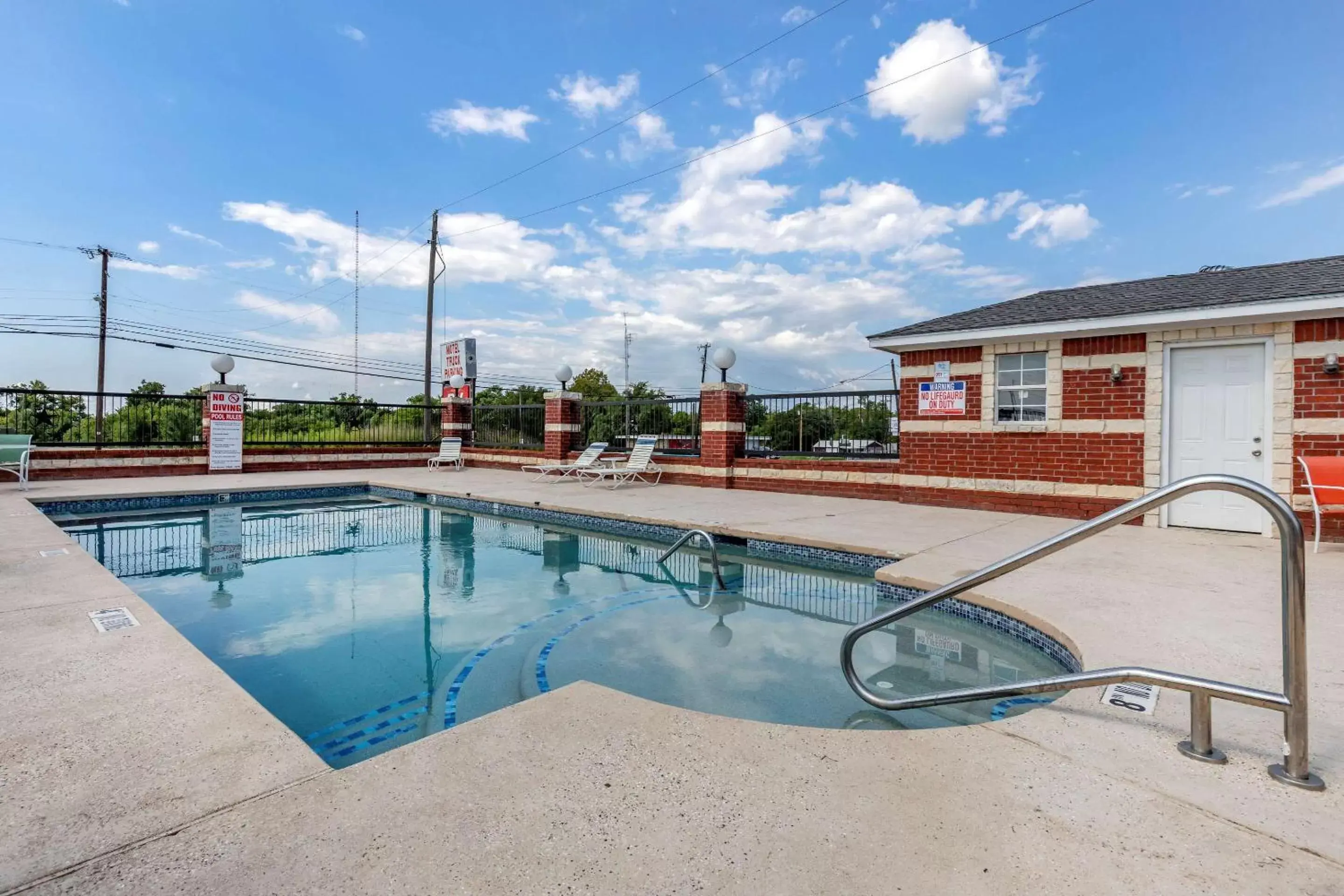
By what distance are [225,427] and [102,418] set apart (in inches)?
124

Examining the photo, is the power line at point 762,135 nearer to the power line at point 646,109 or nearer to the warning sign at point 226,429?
the power line at point 646,109

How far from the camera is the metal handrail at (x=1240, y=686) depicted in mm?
1925

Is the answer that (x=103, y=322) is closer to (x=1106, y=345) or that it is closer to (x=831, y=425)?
(x=831, y=425)

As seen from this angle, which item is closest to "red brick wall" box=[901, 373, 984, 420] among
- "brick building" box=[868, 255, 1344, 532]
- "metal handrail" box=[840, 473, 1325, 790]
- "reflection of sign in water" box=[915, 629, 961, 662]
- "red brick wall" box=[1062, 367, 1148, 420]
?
"brick building" box=[868, 255, 1344, 532]

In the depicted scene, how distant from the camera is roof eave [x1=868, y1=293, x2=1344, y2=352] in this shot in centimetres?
662

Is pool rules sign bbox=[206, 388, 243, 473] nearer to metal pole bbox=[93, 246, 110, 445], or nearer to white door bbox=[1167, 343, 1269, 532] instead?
white door bbox=[1167, 343, 1269, 532]

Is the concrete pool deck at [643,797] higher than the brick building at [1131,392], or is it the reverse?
the brick building at [1131,392]

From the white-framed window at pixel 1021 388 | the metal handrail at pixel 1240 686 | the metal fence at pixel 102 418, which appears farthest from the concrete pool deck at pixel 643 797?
the metal fence at pixel 102 418

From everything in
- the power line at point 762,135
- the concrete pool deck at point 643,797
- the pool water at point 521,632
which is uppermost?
the power line at point 762,135

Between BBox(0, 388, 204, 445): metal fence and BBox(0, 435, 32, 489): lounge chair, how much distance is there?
1530 millimetres

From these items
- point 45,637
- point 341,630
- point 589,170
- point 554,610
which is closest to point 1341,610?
point 554,610

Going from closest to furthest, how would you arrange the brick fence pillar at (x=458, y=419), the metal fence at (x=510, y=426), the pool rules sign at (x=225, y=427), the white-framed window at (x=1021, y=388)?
the white-framed window at (x=1021, y=388)
the pool rules sign at (x=225, y=427)
the metal fence at (x=510, y=426)
the brick fence pillar at (x=458, y=419)

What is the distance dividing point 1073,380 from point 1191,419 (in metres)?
1.32

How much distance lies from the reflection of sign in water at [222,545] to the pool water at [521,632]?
0.05 meters
